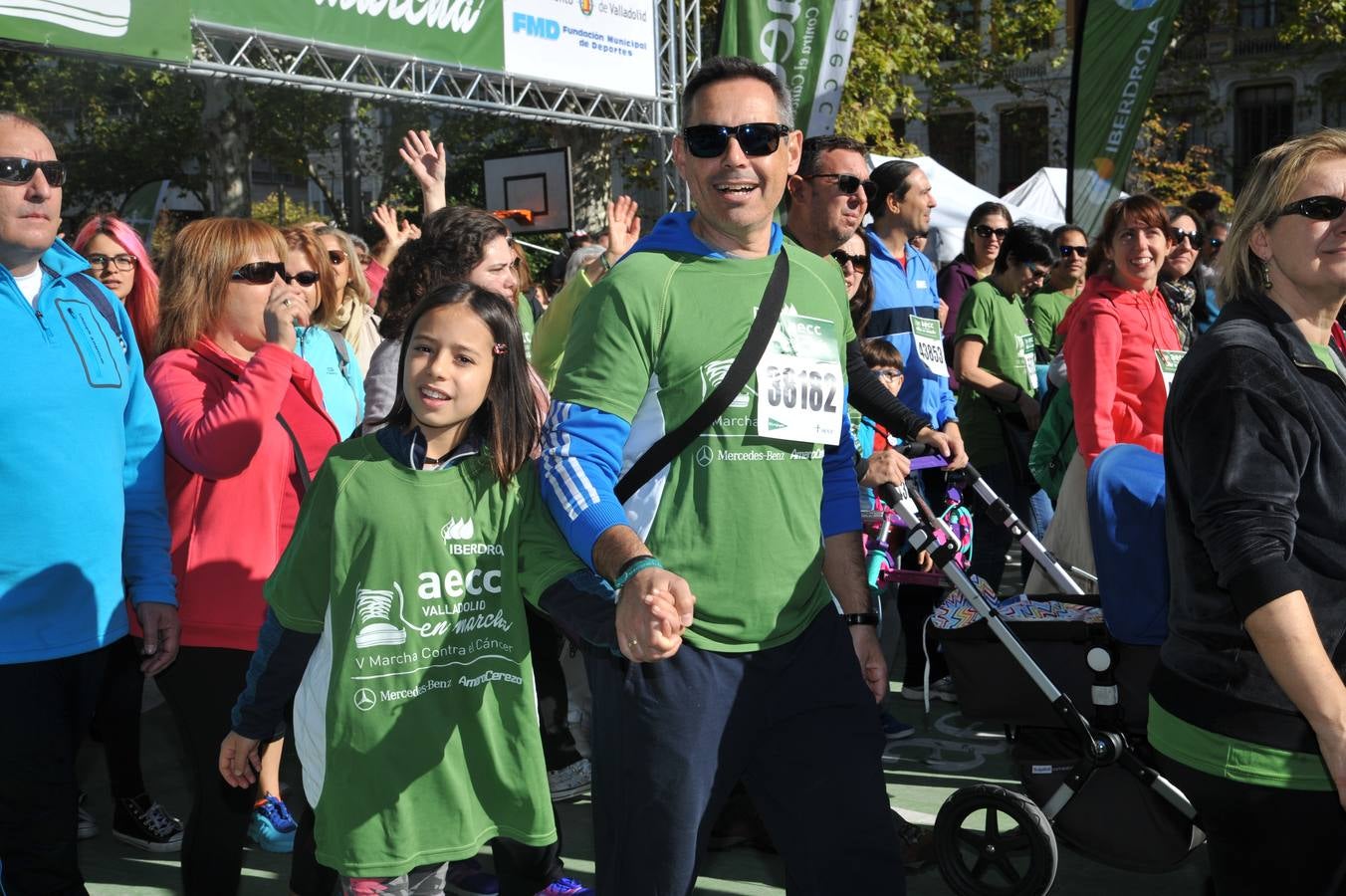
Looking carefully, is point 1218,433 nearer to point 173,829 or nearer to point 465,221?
point 465,221

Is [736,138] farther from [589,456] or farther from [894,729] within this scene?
[894,729]

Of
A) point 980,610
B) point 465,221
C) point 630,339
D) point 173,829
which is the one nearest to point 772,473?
point 630,339

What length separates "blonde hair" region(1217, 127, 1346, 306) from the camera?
2.44 meters

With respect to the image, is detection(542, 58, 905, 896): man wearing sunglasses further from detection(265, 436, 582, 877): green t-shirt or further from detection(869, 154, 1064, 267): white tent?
detection(869, 154, 1064, 267): white tent

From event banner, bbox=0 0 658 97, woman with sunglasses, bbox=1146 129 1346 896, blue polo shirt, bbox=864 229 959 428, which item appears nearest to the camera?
woman with sunglasses, bbox=1146 129 1346 896

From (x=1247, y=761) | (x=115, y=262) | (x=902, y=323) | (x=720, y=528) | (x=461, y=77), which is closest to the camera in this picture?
(x=1247, y=761)

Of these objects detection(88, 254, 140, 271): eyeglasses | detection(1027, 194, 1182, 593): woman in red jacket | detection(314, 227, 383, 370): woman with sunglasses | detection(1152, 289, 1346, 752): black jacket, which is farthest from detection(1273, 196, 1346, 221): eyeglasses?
detection(314, 227, 383, 370): woman with sunglasses

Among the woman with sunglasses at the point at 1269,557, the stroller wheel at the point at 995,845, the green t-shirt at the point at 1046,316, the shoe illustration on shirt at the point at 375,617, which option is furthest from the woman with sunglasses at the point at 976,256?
the shoe illustration on shirt at the point at 375,617

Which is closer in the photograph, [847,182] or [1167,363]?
[847,182]

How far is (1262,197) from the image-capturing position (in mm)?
2486

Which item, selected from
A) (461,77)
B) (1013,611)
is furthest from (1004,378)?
(461,77)

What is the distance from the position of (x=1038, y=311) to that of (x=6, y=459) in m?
6.18

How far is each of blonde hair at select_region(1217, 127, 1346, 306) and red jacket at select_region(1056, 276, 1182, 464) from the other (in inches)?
92.3

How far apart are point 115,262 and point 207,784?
214cm
